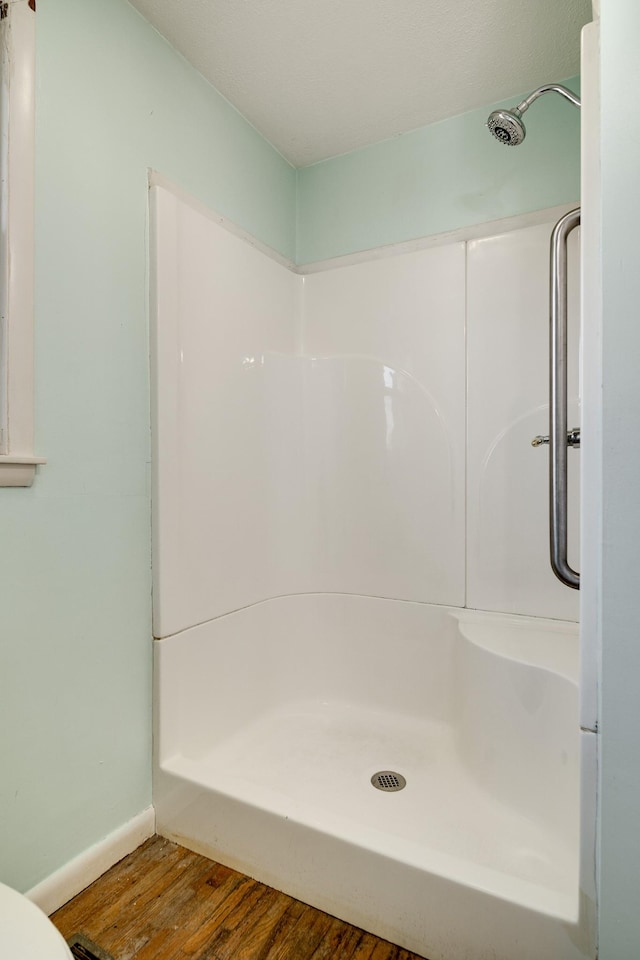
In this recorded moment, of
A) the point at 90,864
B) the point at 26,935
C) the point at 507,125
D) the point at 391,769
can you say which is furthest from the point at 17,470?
the point at 507,125

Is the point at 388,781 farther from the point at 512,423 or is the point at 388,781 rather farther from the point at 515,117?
the point at 515,117

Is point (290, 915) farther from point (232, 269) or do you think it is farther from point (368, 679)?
point (232, 269)

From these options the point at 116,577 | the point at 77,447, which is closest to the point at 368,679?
the point at 116,577

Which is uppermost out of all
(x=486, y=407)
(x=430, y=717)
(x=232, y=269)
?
Result: (x=232, y=269)

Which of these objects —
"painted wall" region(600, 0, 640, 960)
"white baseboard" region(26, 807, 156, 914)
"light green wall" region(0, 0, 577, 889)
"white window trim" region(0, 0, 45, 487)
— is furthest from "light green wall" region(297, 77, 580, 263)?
"white baseboard" region(26, 807, 156, 914)

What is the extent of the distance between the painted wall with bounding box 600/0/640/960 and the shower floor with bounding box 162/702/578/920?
160 millimetres

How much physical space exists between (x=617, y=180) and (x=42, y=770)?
160 centimetres

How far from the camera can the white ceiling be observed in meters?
1.36

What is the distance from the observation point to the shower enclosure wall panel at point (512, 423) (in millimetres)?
1635

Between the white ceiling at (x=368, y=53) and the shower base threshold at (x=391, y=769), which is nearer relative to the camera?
the shower base threshold at (x=391, y=769)

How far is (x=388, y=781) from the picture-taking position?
1.51 meters

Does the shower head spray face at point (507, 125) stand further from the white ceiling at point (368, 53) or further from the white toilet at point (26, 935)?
the white toilet at point (26, 935)

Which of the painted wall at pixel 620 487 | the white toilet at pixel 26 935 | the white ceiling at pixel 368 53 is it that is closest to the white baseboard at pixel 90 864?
the white toilet at pixel 26 935

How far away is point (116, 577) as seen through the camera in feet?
4.31
